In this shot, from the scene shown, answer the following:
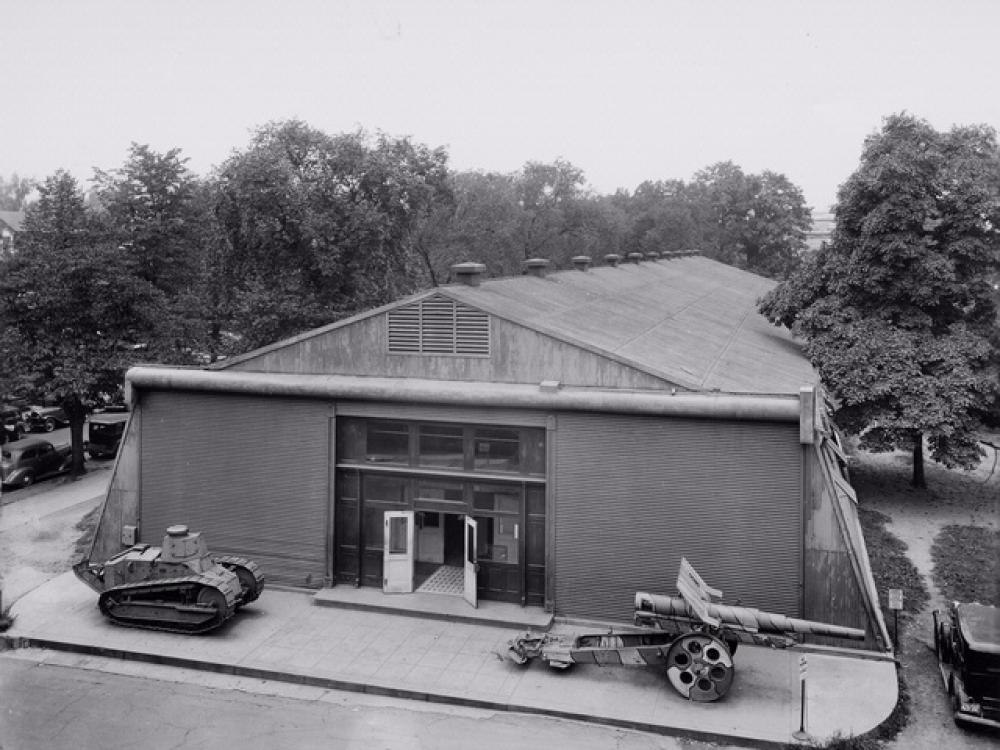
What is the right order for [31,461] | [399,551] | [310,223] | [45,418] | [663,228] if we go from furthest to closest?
[663,228] → [45,418] → [310,223] → [31,461] → [399,551]

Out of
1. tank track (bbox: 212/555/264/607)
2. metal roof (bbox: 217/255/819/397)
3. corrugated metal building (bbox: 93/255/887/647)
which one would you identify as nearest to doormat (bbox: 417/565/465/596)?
corrugated metal building (bbox: 93/255/887/647)

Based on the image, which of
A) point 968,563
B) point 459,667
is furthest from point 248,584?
point 968,563

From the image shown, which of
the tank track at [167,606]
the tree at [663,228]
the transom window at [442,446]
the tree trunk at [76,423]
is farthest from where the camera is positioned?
the tree at [663,228]

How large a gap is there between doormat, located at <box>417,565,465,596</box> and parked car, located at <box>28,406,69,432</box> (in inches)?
1013

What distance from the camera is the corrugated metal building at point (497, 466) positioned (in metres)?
16.0

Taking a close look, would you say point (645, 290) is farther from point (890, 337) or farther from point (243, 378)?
point (243, 378)

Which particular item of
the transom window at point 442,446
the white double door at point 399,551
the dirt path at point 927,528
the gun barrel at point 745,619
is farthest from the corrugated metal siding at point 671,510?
the dirt path at point 927,528

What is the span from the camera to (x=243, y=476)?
62.7 ft

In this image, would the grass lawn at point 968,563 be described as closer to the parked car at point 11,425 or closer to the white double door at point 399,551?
the white double door at point 399,551

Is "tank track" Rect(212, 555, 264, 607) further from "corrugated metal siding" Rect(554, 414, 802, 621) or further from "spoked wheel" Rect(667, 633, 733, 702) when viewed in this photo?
"spoked wheel" Rect(667, 633, 733, 702)

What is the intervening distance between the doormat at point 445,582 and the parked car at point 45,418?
2573 centimetres

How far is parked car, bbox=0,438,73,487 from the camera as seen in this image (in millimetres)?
28781

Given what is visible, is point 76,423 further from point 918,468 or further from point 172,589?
point 918,468

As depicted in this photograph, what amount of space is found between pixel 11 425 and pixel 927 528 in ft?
109
